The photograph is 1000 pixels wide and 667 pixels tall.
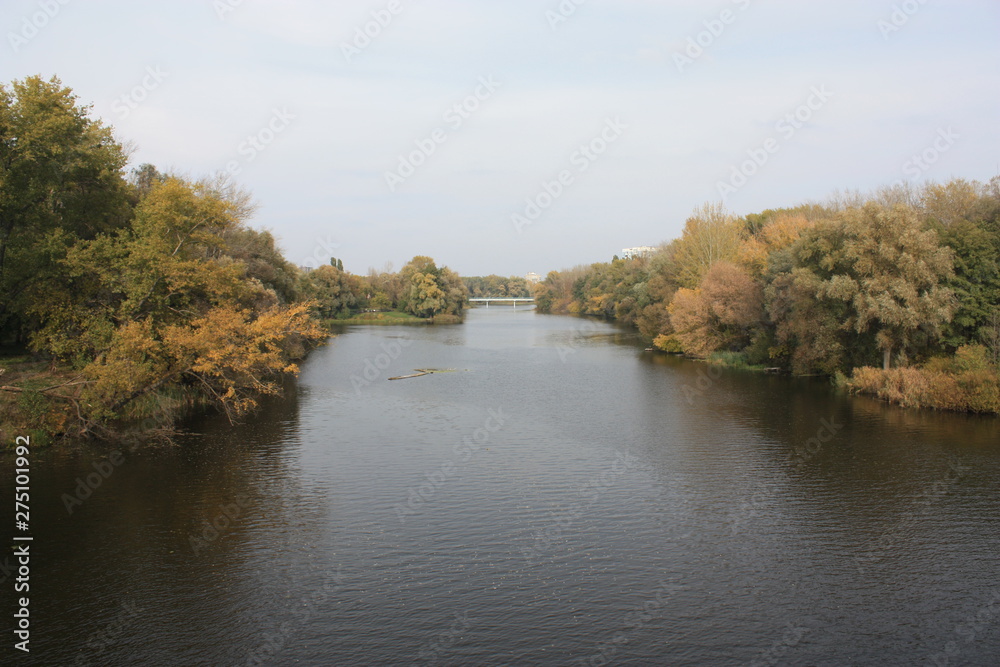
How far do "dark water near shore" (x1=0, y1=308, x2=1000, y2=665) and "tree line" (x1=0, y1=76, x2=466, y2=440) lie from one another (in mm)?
2327

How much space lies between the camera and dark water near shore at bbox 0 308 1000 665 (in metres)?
12.2

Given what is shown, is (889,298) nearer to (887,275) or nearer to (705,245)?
(887,275)

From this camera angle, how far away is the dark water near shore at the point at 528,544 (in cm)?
1218

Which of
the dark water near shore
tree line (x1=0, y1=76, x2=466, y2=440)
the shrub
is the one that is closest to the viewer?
the dark water near shore

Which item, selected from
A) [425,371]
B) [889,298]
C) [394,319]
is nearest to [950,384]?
[889,298]

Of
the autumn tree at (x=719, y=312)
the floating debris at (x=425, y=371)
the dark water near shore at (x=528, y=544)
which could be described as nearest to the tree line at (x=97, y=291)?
the dark water near shore at (x=528, y=544)

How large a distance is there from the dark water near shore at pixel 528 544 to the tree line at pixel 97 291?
2.33 metres

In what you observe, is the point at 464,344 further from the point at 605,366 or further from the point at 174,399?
the point at 174,399

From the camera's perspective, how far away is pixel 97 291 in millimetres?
27688

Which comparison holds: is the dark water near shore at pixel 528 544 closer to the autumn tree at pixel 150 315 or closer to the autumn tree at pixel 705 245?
the autumn tree at pixel 150 315

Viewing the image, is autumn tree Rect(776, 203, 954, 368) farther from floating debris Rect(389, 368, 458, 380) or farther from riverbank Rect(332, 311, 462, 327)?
riverbank Rect(332, 311, 462, 327)

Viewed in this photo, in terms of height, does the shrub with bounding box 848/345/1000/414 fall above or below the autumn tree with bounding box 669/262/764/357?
below

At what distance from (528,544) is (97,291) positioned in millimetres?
21877

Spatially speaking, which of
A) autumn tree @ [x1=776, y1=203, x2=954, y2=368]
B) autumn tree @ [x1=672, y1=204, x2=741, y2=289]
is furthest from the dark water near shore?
autumn tree @ [x1=672, y1=204, x2=741, y2=289]
